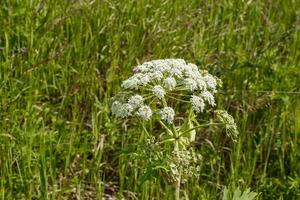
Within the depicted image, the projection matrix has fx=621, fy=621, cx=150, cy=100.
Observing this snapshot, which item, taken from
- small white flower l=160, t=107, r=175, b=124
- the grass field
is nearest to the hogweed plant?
small white flower l=160, t=107, r=175, b=124

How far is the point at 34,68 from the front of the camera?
3.32 m

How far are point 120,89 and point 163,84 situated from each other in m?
1.36

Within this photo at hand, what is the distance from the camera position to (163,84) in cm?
209

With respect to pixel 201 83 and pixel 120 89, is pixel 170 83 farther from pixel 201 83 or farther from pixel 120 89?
pixel 120 89

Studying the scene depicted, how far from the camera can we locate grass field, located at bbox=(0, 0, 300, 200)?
3.00 metres

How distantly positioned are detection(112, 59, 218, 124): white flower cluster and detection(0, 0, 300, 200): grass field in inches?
26.9

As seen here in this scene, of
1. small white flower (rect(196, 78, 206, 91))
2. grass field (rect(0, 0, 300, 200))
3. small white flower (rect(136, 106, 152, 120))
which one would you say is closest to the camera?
small white flower (rect(136, 106, 152, 120))

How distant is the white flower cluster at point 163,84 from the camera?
2.04 metres

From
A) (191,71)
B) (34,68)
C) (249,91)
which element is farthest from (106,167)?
(191,71)

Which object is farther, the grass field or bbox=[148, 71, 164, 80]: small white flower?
the grass field

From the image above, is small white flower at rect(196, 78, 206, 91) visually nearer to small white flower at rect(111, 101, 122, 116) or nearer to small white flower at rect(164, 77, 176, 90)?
small white flower at rect(164, 77, 176, 90)

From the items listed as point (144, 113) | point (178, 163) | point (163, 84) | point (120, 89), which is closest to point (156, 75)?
point (163, 84)

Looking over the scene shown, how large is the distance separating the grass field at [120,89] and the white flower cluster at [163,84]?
682 millimetres

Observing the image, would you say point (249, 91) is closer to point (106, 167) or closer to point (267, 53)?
point (267, 53)
